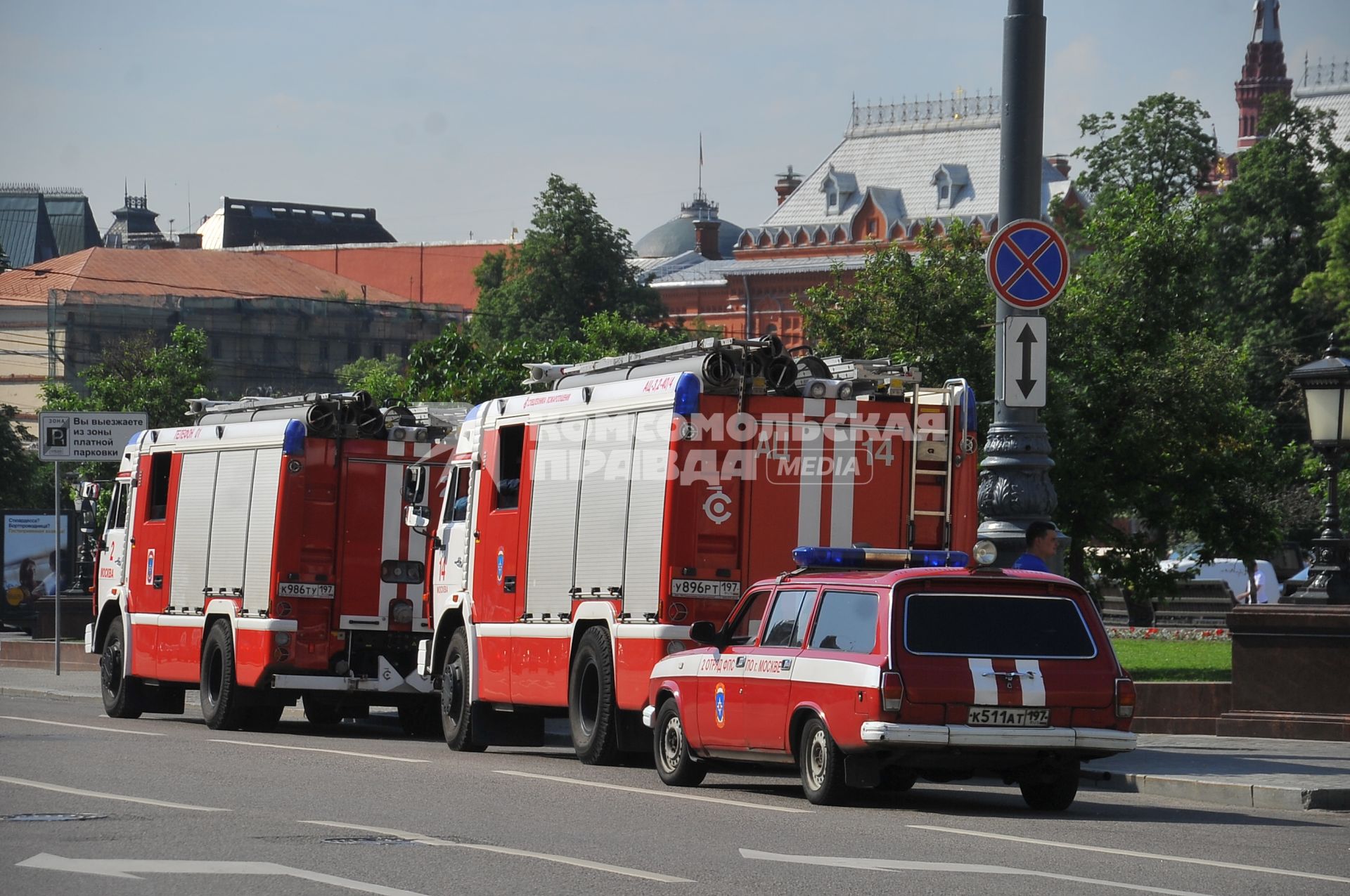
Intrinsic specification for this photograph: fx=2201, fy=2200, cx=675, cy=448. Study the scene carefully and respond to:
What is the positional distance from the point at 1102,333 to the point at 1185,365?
132cm

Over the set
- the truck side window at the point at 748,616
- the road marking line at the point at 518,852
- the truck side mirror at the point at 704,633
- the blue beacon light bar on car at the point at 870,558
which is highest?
the blue beacon light bar on car at the point at 870,558

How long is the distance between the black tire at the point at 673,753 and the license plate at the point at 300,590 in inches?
292

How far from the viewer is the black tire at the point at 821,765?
12969 mm

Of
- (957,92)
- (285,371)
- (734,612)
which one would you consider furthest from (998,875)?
(957,92)

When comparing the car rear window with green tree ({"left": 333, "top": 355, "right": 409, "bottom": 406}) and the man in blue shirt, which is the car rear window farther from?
green tree ({"left": 333, "top": 355, "right": 409, "bottom": 406})

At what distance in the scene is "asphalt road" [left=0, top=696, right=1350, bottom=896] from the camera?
941cm

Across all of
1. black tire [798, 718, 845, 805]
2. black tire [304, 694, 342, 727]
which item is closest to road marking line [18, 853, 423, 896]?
black tire [798, 718, 845, 805]

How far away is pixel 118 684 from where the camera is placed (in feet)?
82.3

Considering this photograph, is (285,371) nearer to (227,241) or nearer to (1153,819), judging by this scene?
(227,241)

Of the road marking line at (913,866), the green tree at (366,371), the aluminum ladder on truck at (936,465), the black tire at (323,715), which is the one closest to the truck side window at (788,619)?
the aluminum ladder on truck at (936,465)

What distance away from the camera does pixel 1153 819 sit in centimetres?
1298

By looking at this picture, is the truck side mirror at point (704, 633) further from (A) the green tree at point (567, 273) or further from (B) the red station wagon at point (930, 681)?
(A) the green tree at point (567, 273)

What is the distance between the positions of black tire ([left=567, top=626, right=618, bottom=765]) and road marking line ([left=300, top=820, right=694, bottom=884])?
17.1 feet

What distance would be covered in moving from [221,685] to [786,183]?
12341 centimetres
